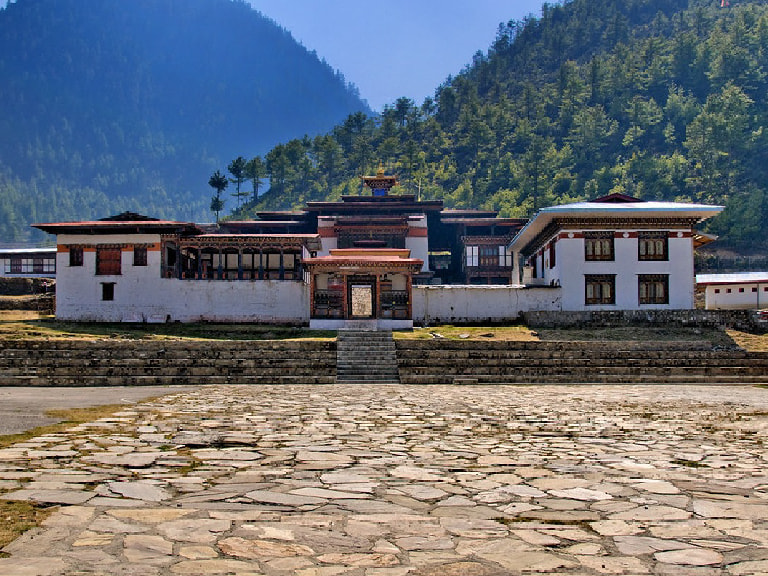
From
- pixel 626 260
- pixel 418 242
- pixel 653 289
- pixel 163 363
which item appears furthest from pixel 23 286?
pixel 653 289

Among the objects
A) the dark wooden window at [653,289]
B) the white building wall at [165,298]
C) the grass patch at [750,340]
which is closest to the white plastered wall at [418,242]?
the white building wall at [165,298]

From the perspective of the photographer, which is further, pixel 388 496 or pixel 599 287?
pixel 599 287

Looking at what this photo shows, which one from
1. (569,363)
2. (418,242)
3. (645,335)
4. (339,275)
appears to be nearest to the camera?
(569,363)

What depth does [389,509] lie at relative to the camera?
567 cm

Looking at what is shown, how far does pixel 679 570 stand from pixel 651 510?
4.80ft

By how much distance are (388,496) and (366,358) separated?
63.7 ft

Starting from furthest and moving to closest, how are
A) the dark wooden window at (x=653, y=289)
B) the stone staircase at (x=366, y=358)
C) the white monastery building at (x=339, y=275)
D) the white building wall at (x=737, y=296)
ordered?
the white building wall at (x=737, y=296) < the dark wooden window at (x=653, y=289) < the white monastery building at (x=339, y=275) < the stone staircase at (x=366, y=358)

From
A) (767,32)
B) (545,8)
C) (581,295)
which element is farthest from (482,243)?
(545,8)

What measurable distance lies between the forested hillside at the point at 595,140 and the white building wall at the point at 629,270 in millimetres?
38530

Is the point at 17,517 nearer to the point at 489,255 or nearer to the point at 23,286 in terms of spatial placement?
Answer: the point at 23,286

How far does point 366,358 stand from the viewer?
1005 inches

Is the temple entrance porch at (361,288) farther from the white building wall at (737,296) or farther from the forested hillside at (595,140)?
the forested hillside at (595,140)

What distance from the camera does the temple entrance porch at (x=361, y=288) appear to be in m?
35.4

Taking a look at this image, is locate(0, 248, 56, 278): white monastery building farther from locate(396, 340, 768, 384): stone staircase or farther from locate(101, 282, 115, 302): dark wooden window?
locate(396, 340, 768, 384): stone staircase
